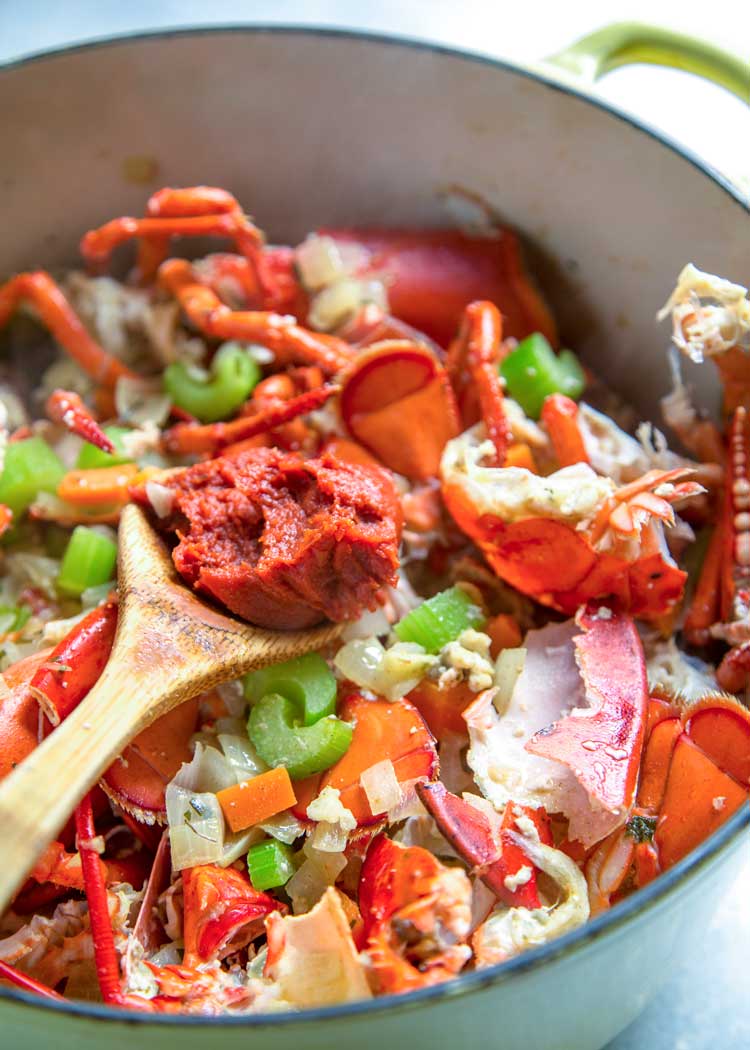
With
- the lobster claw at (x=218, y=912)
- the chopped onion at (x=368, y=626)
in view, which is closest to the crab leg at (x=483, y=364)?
the chopped onion at (x=368, y=626)

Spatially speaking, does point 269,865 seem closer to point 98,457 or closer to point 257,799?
point 257,799

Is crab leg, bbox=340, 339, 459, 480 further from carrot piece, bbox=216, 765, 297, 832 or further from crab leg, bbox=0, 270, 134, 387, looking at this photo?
carrot piece, bbox=216, 765, 297, 832

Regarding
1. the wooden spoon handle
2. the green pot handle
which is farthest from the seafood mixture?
the green pot handle

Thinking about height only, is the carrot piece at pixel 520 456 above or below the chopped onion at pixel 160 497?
above

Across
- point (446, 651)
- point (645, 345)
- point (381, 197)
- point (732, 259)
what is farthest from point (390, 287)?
point (446, 651)

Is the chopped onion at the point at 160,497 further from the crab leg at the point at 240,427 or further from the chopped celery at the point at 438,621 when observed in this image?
the chopped celery at the point at 438,621

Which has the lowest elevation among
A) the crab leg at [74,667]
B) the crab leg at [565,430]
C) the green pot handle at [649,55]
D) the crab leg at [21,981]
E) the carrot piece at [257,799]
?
the crab leg at [21,981]
